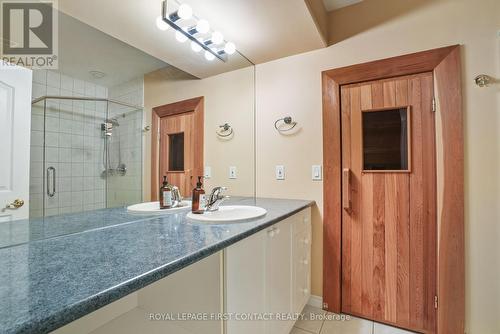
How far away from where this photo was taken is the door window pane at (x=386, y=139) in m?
1.58

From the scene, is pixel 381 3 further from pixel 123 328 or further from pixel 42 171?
pixel 123 328

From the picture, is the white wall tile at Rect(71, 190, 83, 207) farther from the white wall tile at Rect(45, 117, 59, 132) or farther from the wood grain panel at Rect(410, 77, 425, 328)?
the wood grain panel at Rect(410, 77, 425, 328)

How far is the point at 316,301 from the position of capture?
1.82m

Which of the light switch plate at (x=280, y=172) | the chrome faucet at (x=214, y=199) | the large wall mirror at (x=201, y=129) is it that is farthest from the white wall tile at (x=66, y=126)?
the light switch plate at (x=280, y=172)

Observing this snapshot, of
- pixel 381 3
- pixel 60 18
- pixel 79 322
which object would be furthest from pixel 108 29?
pixel 381 3

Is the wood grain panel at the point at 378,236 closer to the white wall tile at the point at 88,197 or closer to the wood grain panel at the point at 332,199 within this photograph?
the wood grain panel at the point at 332,199

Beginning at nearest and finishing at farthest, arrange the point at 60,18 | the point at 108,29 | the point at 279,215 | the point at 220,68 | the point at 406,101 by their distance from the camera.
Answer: the point at 60,18 → the point at 108,29 → the point at 279,215 → the point at 406,101 → the point at 220,68

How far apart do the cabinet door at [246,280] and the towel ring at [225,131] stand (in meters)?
0.97

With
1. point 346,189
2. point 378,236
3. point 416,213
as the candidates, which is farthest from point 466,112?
point 378,236

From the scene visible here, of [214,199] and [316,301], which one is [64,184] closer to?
[214,199]

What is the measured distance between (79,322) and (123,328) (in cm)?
17

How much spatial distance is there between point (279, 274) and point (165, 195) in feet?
2.51

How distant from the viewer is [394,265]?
5.23ft

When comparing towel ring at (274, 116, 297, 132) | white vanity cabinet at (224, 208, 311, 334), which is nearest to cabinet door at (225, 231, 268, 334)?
white vanity cabinet at (224, 208, 311, 334)
